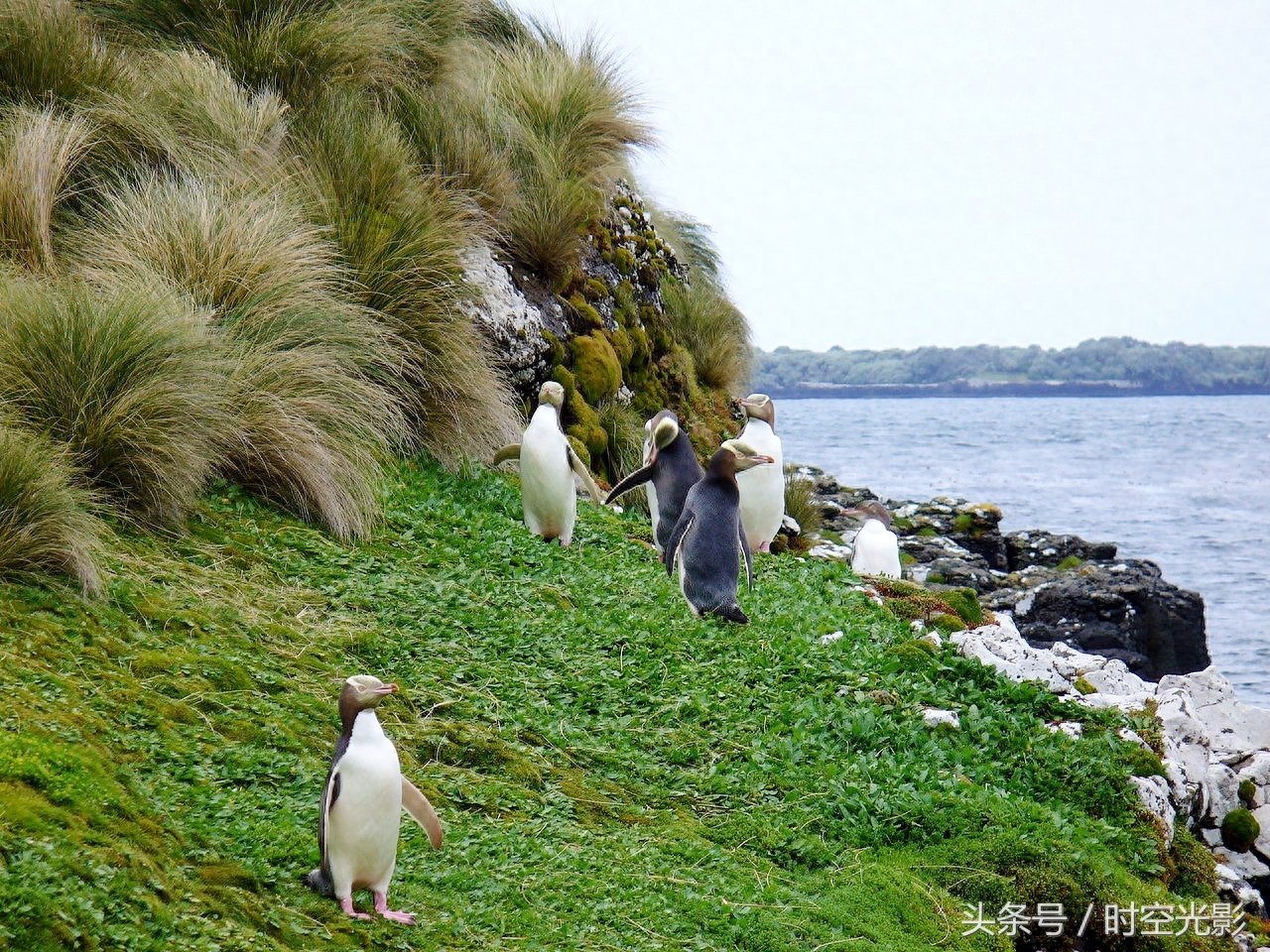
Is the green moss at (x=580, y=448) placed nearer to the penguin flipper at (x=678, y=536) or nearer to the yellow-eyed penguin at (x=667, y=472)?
the yellow-eyed penguin at (x=667, y=472)

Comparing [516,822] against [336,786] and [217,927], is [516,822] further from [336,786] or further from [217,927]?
[217,927]

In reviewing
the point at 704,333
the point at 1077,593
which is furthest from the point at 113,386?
the point at 1077,593

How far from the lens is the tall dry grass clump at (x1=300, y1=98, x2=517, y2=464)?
931 cm

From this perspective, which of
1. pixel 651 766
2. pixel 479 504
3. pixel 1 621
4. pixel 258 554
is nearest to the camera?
pixel 1 621

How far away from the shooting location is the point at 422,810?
13.2ft

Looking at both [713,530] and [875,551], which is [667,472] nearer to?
[713,530]

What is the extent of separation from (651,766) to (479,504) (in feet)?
11.7

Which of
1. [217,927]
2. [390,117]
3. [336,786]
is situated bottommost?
[217,927]

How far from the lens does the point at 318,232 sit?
899 centimetres

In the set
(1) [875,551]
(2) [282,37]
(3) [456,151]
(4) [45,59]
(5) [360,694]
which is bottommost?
(1) [875,551]

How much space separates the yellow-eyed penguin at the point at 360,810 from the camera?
365 cm

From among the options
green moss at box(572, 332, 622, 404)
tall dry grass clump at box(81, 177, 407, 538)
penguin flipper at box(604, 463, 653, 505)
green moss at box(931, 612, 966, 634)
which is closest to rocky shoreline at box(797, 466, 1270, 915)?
green moss at box(931, 612, 966, 634)

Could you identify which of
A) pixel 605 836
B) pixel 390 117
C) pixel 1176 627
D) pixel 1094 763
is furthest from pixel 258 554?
pixel 1176 627

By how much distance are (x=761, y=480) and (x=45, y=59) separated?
6735 millimetres
